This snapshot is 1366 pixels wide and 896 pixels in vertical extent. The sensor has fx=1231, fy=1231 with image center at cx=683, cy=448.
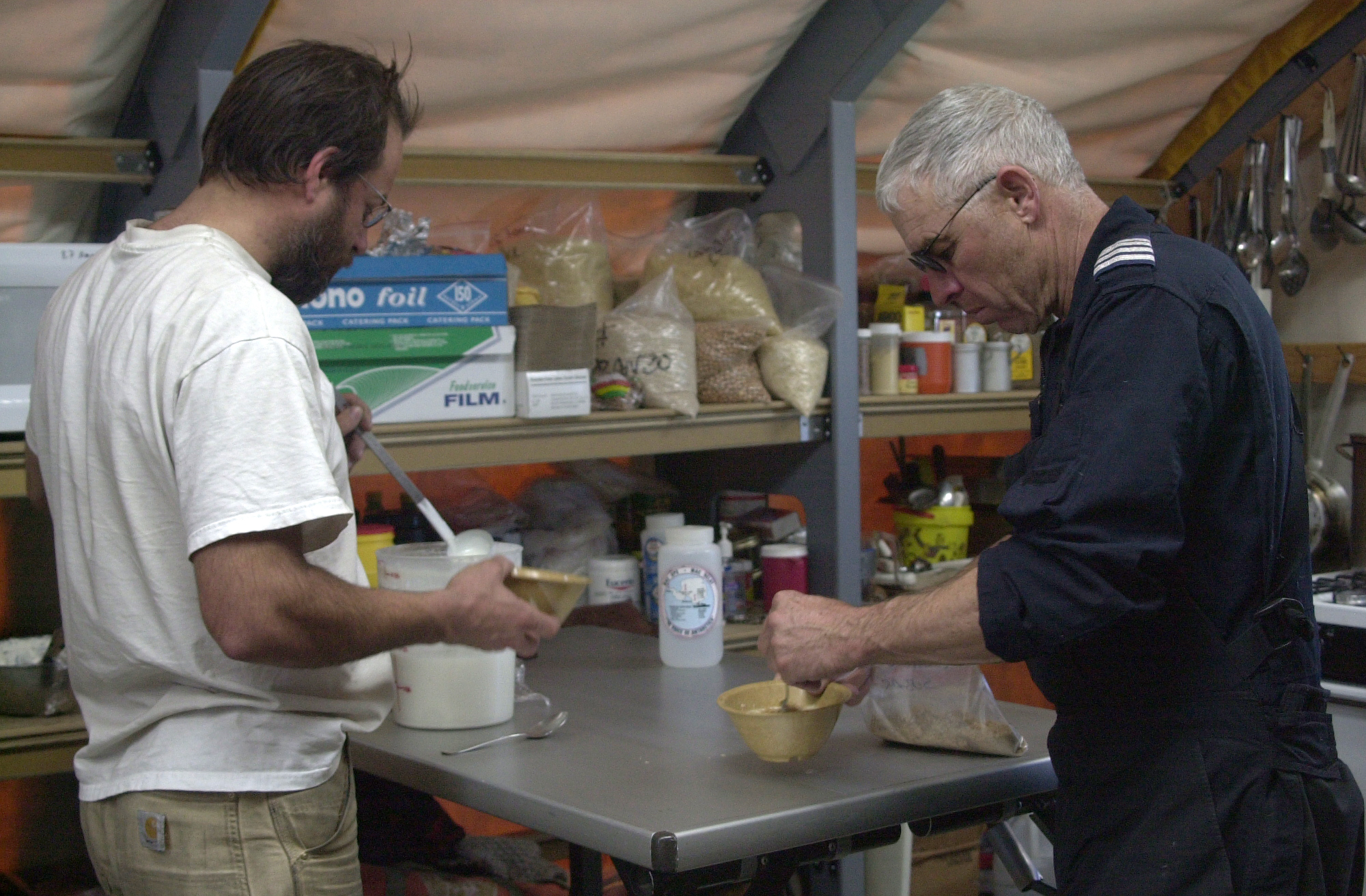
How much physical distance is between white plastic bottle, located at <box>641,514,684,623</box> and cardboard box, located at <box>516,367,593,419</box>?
13.6 inches

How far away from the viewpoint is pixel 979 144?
132 cm

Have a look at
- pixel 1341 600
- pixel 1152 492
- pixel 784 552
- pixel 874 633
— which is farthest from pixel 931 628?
pixel 1341 600

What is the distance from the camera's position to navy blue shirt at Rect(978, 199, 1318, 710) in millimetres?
1089

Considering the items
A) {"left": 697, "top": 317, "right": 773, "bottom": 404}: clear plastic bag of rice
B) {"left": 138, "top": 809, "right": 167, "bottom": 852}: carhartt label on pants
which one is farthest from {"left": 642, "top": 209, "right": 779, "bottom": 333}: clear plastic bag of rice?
{"left": 138, "top": 809, "right": 167, "bottom": 852}: carhartt label on pants

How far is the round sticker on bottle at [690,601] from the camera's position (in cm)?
205

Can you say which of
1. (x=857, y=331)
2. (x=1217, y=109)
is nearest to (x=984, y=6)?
(x=857, y=331)

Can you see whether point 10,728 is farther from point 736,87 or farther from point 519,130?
point 736,87

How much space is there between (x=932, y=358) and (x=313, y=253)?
1.72 m

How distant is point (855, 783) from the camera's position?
1.45m

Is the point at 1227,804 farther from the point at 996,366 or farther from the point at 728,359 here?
the point at 996,366

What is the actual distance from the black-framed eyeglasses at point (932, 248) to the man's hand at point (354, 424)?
0.77 meters

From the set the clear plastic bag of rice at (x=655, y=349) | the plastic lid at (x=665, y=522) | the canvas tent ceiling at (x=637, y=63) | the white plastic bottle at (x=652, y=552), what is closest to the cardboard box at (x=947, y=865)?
the white plastic bottle at (x=652, y=552)

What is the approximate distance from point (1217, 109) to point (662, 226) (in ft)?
4.85

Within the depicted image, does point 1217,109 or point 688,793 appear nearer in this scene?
point 688,793
